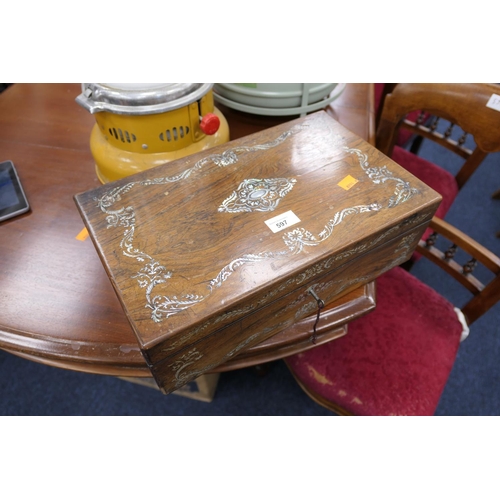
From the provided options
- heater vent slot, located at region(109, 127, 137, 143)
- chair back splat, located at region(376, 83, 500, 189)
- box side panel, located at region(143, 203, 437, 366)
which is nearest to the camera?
box side panel, located at region(143, 203, 437, 366)

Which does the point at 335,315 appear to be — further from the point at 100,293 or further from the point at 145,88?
the point at 145,88

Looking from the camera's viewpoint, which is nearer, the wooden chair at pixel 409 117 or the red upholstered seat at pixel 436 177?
the red upholstered seat at pixel 436 177

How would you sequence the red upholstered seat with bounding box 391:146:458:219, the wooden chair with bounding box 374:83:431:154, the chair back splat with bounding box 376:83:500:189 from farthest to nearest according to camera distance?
1. the wooden chair with bounding box 374:83:431:154
2. the red upholstered seat with bounding box 391:146:458:219
3. the chair back splat with bounding box 376:83:500:189

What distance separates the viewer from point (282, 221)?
26.1 inches

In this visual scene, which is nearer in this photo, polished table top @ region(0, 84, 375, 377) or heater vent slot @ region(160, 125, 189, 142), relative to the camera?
polished table top @ region(0, 84, 375, 377)

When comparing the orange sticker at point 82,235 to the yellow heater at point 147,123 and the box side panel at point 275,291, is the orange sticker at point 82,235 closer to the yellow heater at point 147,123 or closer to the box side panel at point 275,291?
the yellow heater at point 147,123

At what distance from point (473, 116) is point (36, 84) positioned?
1373mm

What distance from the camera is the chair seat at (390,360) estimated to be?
87 centimetres

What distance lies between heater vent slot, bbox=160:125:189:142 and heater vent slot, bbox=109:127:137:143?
64 mm

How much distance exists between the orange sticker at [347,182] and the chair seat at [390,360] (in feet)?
1.32

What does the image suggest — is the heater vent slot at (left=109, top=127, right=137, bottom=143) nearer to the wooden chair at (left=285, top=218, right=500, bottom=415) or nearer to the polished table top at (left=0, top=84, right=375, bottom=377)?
the polished table top at (left=0, top=84, right=375, bottom=377)

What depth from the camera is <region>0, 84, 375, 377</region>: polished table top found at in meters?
0.67

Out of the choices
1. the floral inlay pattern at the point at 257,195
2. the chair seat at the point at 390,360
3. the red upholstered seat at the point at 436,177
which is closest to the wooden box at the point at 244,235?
the floral inlay pattern at the point at 257,195

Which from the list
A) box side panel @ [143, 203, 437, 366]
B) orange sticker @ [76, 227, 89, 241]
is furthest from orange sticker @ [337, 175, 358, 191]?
orange sticker @ [76, 227, 89, 241]
